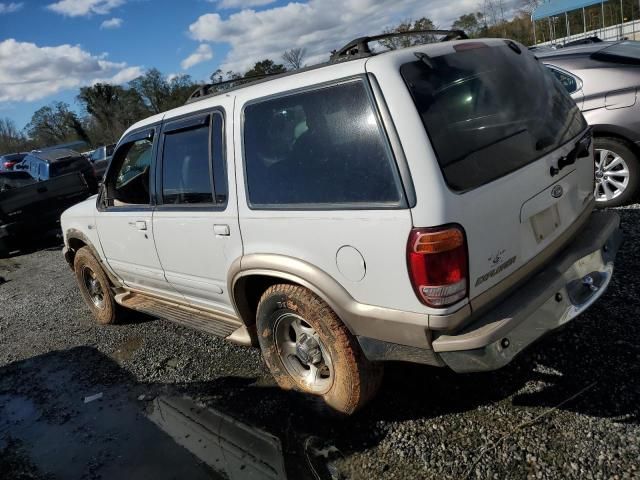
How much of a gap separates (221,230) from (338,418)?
1335 millimetres

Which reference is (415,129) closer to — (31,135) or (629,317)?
(629,317)

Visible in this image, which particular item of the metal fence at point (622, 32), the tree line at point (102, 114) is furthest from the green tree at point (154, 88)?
the metal fence at point (622, 32)

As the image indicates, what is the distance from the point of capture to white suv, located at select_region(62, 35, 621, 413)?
2.25 meters

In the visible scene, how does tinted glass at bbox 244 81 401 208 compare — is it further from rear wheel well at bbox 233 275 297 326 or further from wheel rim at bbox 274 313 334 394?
wheel rim at bbox 274 313 334 394

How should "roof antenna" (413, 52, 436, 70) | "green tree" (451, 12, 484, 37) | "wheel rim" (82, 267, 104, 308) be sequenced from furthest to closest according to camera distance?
"green tree" (451, 12, 484, 37), "wheel rim" (82, 267, 104, 308), "roof antenna" (413, 52, 436, 70)

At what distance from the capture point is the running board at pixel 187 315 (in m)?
3.51

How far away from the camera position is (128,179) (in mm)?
4551

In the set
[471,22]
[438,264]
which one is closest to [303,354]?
[438,264]

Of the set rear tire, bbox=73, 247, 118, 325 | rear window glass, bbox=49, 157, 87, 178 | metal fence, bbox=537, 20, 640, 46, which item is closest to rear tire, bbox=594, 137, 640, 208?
rear tire, bbox=73, 247, 118, 325

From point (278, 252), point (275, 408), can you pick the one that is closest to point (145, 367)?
point (275, 408)

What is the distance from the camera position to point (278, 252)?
2.78 metres

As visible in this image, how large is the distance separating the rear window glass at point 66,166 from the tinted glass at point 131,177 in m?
10.9

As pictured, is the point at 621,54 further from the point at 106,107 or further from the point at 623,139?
the point at 106,107

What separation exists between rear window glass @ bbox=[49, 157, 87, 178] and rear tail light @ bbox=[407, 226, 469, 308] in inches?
553
